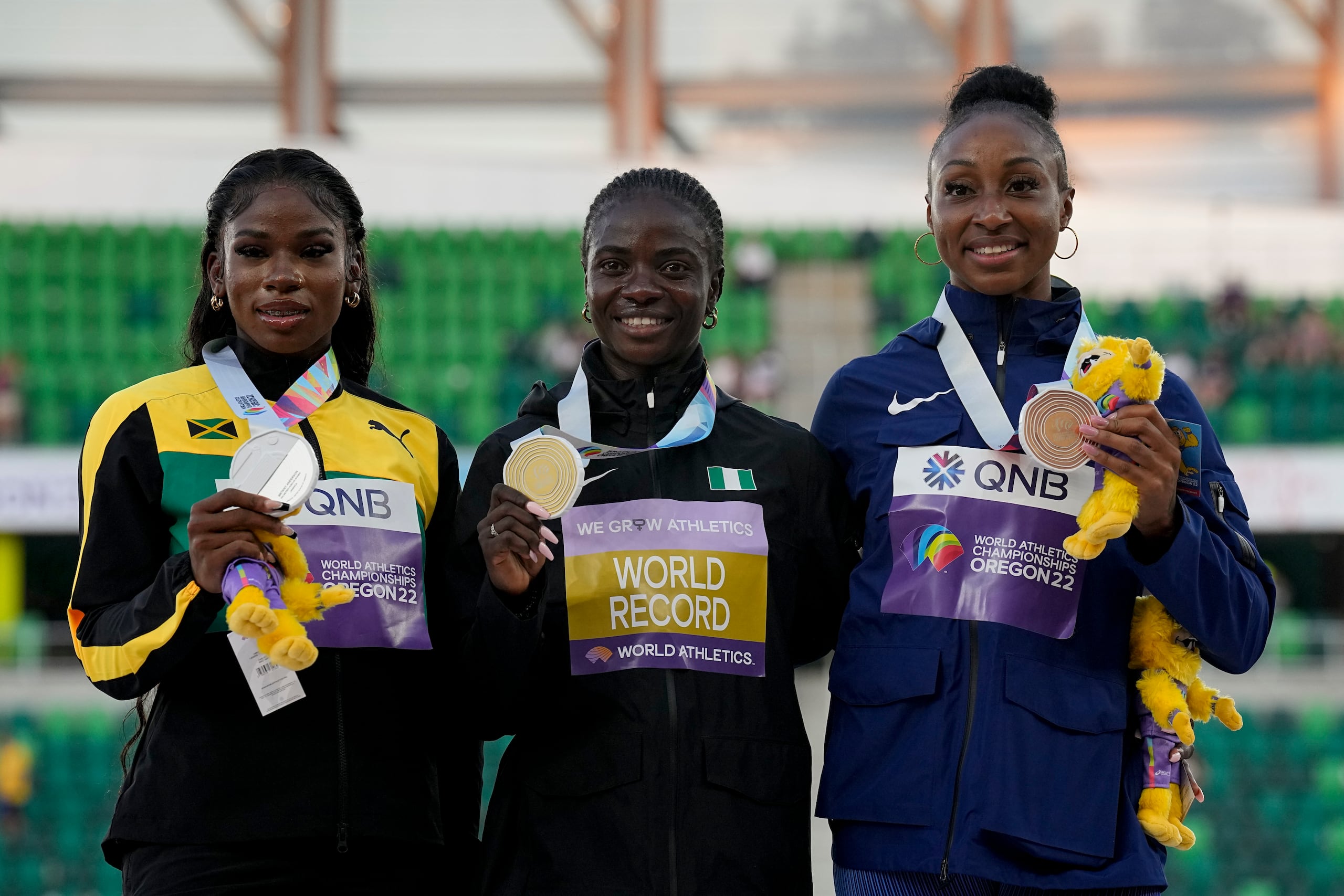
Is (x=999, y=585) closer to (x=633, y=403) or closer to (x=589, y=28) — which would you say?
(x=633, y=403)

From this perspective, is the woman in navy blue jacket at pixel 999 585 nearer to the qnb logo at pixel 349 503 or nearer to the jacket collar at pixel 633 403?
the jacket collar at pixel 633 403

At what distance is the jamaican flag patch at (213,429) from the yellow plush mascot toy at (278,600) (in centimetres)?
26

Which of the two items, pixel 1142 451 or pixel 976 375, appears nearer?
pixel 1142 451

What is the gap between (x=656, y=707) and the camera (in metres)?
1.89

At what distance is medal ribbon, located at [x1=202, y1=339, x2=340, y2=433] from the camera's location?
6.54ft

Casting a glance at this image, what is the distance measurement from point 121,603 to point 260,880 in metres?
0.38

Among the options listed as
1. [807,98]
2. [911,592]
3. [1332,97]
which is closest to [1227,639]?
[911,592]

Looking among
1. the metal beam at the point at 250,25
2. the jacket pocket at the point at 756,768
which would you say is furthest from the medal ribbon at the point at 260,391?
the metal beam at the point at 250,25

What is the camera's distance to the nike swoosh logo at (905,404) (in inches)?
78.1

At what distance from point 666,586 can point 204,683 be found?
602 millimetres

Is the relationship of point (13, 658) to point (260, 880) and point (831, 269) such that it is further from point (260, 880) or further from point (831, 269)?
point (260, 880)

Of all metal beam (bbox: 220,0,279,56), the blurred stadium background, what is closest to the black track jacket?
the blurred stadium background

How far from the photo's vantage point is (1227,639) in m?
1.82

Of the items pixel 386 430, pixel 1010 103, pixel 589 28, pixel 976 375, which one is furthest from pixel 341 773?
pixel 589 28
